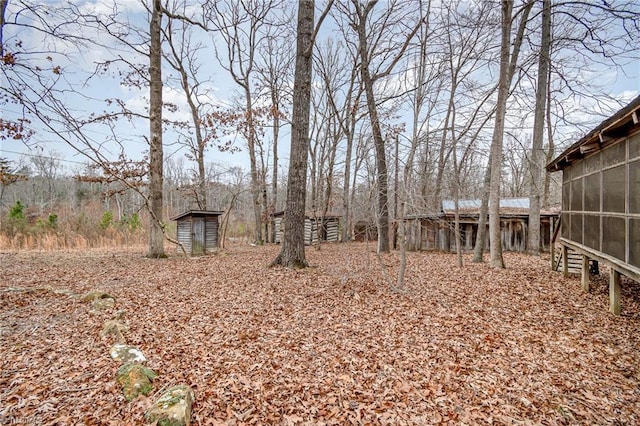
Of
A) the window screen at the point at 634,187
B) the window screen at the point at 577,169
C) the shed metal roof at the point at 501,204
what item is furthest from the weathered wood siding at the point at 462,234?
the window screen at the point at 634,187

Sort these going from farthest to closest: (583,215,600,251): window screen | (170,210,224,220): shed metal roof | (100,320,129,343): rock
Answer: (170,210,224,220): shed metal roof → (583,215,600,251): window screen → (100,320,129,343): rock

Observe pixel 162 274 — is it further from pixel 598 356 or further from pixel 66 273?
pixel 598 356

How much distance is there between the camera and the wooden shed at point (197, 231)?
38.4 feet

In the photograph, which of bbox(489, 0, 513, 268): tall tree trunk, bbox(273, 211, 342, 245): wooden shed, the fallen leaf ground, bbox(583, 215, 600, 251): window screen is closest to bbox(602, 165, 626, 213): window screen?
bbox(583, 215, 600, 251): window screen

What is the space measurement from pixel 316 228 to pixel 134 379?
14.2m

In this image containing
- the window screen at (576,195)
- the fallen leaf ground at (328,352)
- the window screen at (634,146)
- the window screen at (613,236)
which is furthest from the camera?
the window screen at (576,195)

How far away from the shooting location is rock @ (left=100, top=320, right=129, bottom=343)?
366 cm

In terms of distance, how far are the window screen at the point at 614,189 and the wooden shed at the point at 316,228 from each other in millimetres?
11889

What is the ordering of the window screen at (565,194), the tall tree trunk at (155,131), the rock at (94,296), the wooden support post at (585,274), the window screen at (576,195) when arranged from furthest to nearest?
the tall tree trunk at (155,131)
the window screen at (565,194)
the window screen at (576,195)
the wooden support post at (585,274)
the rock at (94,296)

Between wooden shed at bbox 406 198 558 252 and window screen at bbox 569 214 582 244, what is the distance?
4.93 m

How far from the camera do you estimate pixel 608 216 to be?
16.8 ft

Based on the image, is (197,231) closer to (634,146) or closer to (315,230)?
(315,230)

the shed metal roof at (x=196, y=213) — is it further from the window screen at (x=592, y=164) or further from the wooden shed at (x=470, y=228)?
the window screen at (x=592, y=164)

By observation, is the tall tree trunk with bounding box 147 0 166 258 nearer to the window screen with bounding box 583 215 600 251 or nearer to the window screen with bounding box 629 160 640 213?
the window screen with bounding box 629 160 640 213
